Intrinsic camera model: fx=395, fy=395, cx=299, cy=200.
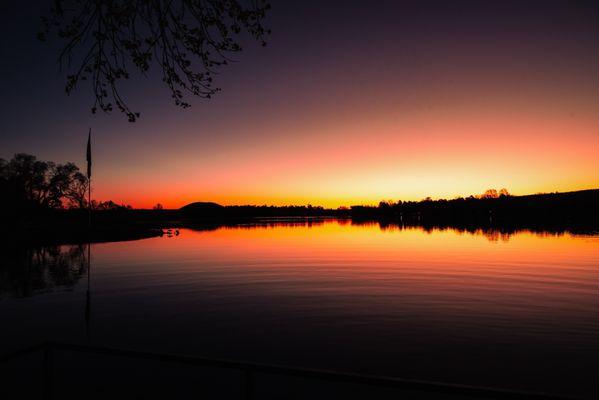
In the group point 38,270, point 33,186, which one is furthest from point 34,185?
point 38,270

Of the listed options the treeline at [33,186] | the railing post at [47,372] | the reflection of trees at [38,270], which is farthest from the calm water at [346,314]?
the treeline at [33,186]

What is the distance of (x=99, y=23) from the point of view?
7156 millimetres

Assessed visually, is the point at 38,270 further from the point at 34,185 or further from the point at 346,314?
the point at 34,185

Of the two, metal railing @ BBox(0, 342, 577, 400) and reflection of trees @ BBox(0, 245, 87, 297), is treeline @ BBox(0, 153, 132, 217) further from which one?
metal railing @ BBox(0, 342, 577, 400)

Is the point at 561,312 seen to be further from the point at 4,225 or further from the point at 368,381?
the point at 4,225

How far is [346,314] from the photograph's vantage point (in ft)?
67.0

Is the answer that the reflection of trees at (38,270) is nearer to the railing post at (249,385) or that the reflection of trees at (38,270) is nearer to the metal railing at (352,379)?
the metal railing at (352,379)

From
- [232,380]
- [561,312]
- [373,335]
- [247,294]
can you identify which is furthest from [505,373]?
[247,294]

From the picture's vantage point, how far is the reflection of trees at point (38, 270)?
26850 mm

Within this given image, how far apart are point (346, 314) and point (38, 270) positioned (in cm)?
2861

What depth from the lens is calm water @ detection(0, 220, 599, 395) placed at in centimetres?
1386

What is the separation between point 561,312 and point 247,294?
17775mm

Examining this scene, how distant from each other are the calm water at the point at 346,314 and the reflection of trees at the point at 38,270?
175 mm

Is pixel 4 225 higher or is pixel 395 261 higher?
pixel 4 225
